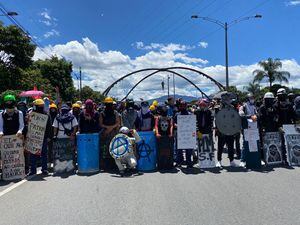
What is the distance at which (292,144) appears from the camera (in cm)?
998

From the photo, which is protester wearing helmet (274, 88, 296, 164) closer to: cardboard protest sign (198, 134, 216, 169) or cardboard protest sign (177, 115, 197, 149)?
cardboard protest sign (198, 134, 216, 169)

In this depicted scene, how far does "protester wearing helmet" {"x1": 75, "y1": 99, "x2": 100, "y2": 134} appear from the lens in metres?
9.76

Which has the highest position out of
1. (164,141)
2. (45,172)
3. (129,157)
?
(164,141)

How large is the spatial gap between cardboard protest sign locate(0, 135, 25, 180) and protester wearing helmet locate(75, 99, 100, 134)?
67.4 inches

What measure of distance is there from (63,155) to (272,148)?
5.97m

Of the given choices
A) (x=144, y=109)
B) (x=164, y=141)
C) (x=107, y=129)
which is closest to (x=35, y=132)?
(x=107, y=129)

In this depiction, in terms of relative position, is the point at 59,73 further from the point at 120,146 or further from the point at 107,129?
the point at 120,146

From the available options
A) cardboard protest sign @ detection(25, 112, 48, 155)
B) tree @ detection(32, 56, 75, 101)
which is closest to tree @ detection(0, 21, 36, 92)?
tree @ detection(32, 56, 75, 101)

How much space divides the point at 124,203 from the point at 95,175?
9.52 feet

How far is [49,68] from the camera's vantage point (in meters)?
59.7

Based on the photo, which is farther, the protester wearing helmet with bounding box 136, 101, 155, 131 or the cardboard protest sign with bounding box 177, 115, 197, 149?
the protester wearing helmet with bounding box 136, 101, 155, 131

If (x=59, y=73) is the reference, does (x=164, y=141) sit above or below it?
below

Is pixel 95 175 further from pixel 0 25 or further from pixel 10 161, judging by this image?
pixel 0 25

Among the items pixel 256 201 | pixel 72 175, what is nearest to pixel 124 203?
pixel 256 201
